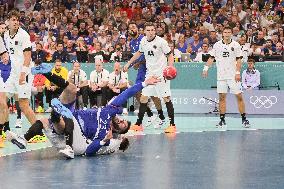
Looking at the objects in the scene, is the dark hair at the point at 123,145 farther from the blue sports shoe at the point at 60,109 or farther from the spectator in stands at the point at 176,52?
the spectator in stands at the point at 176,52

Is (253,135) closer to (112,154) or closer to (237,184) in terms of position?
(112,154)

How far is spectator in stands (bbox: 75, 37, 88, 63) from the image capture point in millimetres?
26172

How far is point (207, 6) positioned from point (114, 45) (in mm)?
3961

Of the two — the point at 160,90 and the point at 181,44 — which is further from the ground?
the point at 181,44

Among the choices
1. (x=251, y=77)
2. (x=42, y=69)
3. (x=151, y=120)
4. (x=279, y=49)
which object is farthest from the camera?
(x=279, y=49)

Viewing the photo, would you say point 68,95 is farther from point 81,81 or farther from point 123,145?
point 81,81

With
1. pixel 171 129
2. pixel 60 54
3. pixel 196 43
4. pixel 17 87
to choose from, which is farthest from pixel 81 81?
pixel 17 87

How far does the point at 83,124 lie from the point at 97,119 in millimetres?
258

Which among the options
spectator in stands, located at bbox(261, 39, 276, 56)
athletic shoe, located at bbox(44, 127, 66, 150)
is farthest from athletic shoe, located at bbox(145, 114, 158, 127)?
athletic shoe, located at bbox(44, 127, 66, 150)

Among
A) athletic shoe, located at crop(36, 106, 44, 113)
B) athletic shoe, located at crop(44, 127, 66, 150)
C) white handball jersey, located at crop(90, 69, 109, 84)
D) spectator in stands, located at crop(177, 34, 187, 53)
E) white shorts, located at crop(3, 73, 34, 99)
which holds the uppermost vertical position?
spectator in stands, located at crop(177, 34, 187, 53)

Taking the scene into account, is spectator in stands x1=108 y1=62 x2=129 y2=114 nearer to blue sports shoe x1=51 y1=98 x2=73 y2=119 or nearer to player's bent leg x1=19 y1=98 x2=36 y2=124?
player's bent leg x1=19 y1=98 x2=36 y2=124

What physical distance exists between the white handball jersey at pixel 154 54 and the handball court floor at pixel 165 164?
5.59 feet

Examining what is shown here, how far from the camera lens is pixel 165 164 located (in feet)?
42.5

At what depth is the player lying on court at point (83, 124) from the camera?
13562mm
